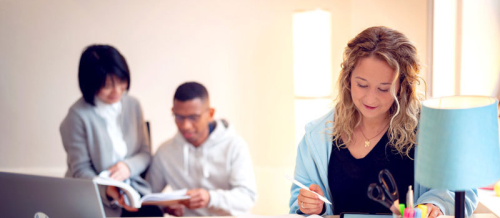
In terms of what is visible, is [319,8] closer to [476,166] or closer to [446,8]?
[446,8]

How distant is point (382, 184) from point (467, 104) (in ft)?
1.02

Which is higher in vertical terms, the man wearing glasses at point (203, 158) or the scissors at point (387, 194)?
the scissors at point (387, 194)

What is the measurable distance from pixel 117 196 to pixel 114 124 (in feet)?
1.43

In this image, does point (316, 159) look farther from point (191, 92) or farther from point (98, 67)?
point (98, 67)

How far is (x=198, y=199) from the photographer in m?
2.71

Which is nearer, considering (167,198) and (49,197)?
(49,197)

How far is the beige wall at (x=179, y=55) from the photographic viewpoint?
277cm

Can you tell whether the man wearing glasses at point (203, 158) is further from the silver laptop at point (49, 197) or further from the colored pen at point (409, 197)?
the colored pen at point (409, 197)

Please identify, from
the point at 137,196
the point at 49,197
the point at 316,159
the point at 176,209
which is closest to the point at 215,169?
the point at 176,209

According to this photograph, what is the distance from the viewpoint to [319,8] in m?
2.67

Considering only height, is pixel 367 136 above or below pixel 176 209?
above

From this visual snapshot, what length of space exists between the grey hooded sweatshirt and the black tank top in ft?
3.75

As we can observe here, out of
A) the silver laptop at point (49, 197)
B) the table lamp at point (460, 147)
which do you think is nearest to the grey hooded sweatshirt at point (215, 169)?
the silver laptop at point (49, 197)

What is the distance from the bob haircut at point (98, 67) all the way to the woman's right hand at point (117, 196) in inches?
21.0
